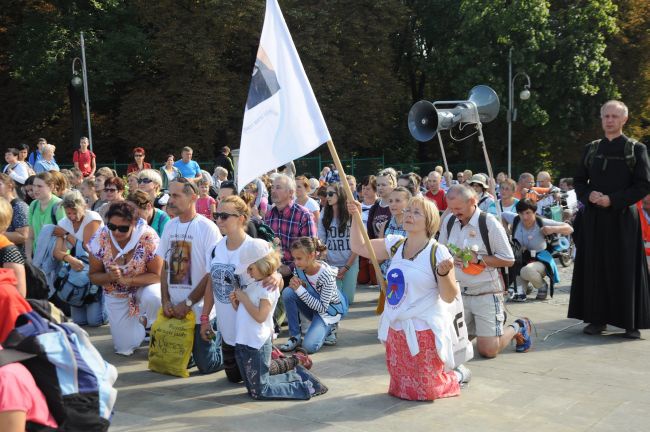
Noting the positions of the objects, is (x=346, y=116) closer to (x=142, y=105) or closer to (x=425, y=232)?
(x=142, y=105)

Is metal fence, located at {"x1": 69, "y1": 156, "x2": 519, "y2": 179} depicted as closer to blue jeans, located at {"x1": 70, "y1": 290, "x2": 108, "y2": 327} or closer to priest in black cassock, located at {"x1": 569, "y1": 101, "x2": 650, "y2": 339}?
blue jeans, located at {"x1": 70, "y1": 290, "x2": 108, "y2": 327}

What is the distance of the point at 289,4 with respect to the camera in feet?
106

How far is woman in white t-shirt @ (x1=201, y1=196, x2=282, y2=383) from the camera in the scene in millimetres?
6043

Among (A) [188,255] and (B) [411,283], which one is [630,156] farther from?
(A) [188,255]

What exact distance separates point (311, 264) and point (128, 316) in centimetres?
193

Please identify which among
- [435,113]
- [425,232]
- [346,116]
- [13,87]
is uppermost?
[13,87]

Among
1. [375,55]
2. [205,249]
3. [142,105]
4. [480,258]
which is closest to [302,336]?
[205,249]

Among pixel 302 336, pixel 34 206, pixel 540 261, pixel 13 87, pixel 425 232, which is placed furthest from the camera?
pixel 13 87

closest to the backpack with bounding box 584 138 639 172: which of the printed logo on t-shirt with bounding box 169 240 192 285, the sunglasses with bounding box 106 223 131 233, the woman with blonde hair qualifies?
the printed logo on t-shirt with bounding box 169 240 192 285

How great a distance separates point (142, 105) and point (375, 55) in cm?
1100

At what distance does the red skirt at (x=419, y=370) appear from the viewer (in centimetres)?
570

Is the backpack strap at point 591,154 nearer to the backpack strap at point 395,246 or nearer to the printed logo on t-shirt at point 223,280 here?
the backpack strap at point 395,246

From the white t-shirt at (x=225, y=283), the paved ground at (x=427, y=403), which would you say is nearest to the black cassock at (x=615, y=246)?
the paved ground at (x=427, y=403)

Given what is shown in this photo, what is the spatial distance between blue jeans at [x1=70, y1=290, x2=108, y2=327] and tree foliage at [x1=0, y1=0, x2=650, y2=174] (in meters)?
23.4
